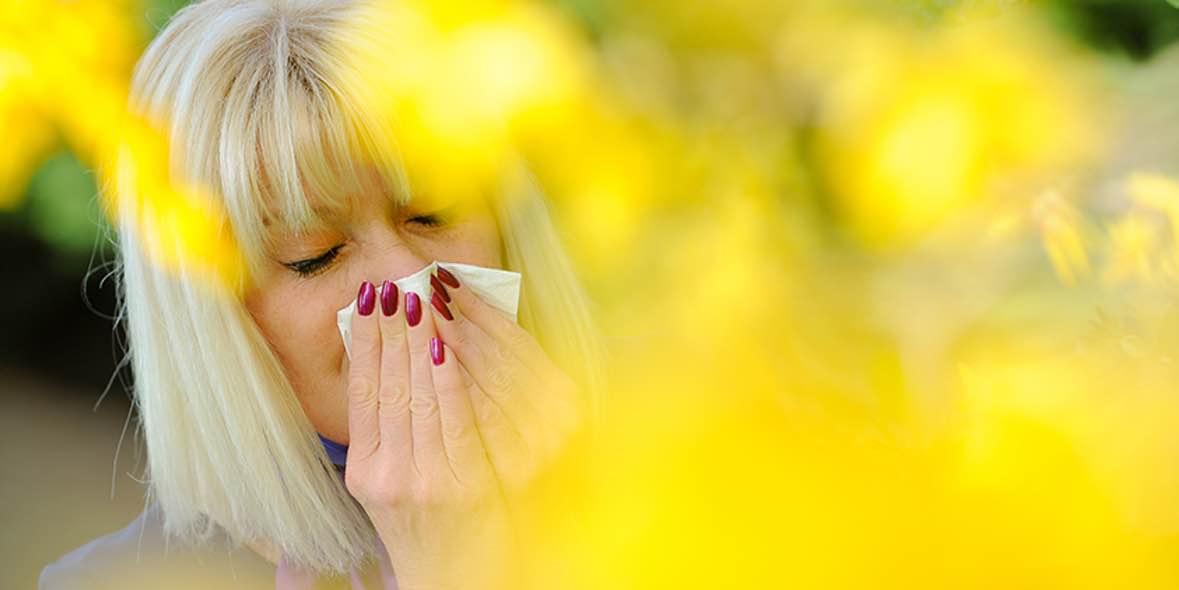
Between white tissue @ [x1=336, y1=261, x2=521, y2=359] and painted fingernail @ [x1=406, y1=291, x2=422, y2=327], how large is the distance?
21 mm

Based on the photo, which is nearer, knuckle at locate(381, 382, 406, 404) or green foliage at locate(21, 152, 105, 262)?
knuckle at locate(381, 382, 406, 404)

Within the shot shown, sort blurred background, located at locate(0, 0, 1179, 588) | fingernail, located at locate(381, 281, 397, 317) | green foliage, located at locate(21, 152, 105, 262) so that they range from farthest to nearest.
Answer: green foliage, located at locate(21, 152, 105, 262) < blurred background, located at locate(0, 0, 1179, 588) < fingernail, located at locate(381, 281, 397, 317)

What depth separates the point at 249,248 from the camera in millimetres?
1046

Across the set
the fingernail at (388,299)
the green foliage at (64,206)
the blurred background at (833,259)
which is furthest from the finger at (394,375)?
the green foliage at (64,206)

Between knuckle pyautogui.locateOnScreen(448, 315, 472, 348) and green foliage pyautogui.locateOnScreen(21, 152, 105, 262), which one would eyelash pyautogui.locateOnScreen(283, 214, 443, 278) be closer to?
knuckle pyautogui.locateOnScreen(448, 315, 472, 348)

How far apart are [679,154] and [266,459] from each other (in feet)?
2.01

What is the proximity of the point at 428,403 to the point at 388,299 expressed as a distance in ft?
0.34

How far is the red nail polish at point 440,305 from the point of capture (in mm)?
974

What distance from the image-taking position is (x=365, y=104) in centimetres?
105

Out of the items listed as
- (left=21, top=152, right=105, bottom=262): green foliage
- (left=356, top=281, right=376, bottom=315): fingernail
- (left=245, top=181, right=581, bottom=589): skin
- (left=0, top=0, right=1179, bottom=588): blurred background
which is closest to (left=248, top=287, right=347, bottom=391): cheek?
(left=245, top=181, right=581, bottom=589): skin

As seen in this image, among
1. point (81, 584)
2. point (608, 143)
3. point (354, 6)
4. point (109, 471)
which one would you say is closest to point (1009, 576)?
point (608, 143)

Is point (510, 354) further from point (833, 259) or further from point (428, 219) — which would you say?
point (833, 259)

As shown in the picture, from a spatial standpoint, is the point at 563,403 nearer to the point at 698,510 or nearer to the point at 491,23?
the point at 698,510

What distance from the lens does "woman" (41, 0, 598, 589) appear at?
984mm
